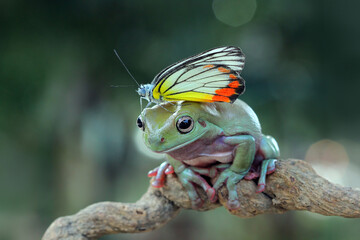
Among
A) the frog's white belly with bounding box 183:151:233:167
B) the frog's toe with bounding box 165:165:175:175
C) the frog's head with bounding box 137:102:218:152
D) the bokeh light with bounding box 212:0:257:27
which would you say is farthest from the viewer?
the bokeh light with bounding box 212:0:257:27

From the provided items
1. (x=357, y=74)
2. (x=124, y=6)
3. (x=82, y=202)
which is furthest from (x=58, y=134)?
(x=357, y=74)

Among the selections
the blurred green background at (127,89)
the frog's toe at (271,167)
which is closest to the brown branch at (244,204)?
the frog's toe at (271,167)

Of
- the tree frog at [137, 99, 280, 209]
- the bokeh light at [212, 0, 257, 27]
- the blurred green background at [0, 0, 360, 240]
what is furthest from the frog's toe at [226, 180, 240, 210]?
the bokeh light at [212, 0, 257, 27]

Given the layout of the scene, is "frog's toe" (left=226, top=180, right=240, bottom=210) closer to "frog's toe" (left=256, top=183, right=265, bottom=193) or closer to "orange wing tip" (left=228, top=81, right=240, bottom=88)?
"frog's toe" (left=256, top=183, right=265, bottom=193)

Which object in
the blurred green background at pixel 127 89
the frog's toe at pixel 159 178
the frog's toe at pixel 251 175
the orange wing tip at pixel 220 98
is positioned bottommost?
the frog's toe at pixel 251 175

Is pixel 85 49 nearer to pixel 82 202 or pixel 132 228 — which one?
pixel 82 202

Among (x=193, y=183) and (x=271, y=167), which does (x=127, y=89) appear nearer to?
(x=193, y=183)

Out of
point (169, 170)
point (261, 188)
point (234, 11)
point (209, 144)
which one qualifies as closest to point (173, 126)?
point (209, 144)

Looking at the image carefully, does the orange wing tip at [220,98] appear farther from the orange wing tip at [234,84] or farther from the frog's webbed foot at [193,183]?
the frog's webbed foot at [193,183]
